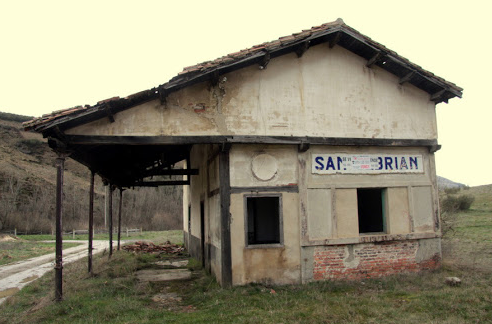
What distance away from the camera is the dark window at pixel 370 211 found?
1224 centimetres

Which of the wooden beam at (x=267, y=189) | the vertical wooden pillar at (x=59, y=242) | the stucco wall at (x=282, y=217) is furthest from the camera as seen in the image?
the wooden beam at (x=267, y=189)

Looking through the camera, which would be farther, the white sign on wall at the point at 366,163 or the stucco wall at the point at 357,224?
the white sign on wall at the point at 366,163

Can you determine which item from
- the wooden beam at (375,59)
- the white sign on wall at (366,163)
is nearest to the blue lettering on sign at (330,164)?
the white sign on wall at (366,163)

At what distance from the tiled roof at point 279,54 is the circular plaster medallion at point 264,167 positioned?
216 cm

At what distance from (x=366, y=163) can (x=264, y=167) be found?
2638 mm

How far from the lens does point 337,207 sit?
9141 mm

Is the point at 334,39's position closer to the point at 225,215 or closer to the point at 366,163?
the point at 366,163

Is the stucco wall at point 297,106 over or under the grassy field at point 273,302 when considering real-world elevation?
over

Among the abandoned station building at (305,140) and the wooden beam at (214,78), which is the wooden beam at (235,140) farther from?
the wooden beam at (214,78)

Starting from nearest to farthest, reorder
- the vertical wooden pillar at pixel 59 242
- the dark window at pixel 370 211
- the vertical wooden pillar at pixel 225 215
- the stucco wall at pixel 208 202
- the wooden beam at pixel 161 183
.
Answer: the vertical wooden pillar at pixel 59 242
the vertical wooden pillar at pixel 225 215
the stucco wall at pixel 208 202
the dark window at pixel 370 211
the wooden beam at pixel 161 183

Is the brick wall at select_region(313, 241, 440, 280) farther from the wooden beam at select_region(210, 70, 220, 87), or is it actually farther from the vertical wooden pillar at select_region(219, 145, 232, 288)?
the wooden beam at select_region(210, 70, 220, 87)

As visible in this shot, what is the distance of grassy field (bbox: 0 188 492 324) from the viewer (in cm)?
634

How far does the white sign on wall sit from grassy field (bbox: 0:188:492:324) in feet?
8.60

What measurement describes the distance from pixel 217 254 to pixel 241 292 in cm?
160
